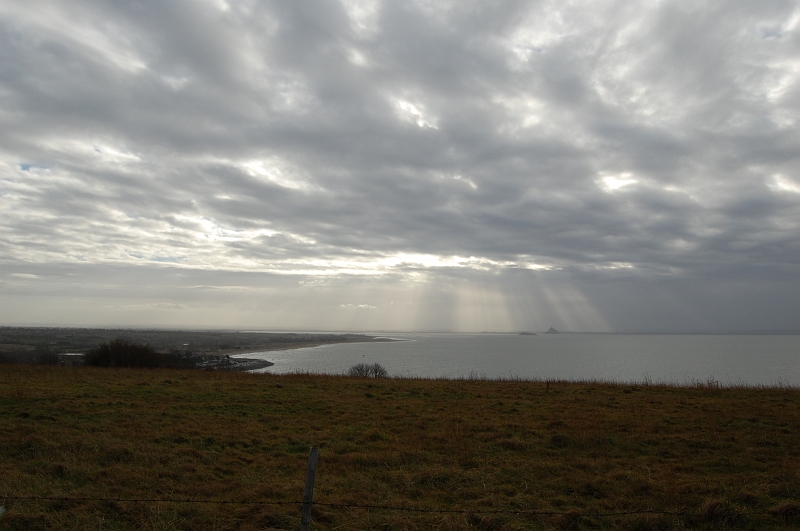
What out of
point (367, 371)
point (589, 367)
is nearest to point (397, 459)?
point (367, 371)

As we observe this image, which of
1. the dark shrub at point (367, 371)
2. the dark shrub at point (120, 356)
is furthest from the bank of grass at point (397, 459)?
the dark shrub at point (367, 371)

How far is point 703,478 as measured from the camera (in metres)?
9.31

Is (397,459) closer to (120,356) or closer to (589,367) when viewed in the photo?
(120,356)

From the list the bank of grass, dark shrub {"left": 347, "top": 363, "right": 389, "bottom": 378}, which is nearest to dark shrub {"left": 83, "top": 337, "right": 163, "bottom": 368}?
dark shrub {"left": 347, "top": 363, "right": 389, "bottom": 378}

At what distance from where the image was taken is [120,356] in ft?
114

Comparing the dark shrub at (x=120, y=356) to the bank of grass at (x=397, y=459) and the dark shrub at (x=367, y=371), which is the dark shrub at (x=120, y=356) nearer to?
the dark shrub at (x=367, y=371)

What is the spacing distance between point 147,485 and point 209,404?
8.34 m

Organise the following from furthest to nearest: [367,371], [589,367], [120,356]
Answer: [589,367] < [367,371] < [120,356]

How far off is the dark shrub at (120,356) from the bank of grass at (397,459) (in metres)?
16.7

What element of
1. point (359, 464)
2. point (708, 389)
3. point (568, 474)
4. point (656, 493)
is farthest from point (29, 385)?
point (708, 389)

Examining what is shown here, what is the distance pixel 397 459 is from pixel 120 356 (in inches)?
1235

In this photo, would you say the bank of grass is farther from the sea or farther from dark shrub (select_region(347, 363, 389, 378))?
dark shrub (select_region(347, 363, 389, 378))

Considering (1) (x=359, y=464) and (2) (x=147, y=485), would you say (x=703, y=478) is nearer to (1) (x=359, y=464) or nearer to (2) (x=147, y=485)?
(1) (x=359, y=464)

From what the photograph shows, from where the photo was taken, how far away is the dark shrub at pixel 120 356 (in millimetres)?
34125
